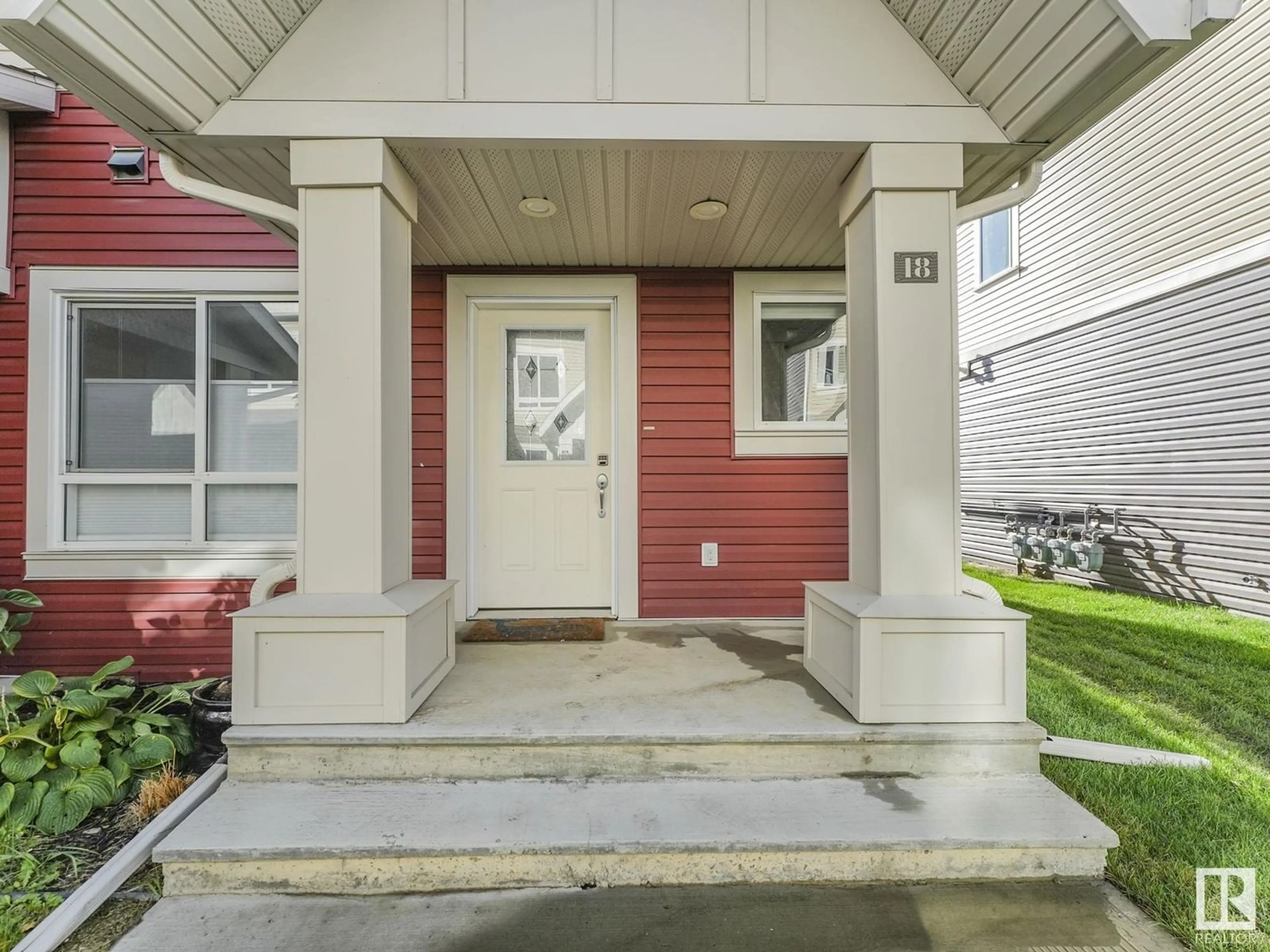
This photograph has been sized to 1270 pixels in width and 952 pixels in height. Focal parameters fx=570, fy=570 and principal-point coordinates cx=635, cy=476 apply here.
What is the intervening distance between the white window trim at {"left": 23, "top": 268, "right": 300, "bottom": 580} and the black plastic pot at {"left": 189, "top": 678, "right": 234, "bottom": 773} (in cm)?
106

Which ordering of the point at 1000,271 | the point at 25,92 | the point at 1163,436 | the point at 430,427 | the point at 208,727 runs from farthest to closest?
the point at 1000,271 → the point at 1163,436 → the point at 430,427 → the point at 25,92 → the point at 208,727

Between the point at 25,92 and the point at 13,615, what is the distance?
2.82 meters

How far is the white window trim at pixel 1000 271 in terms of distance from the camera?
250 inches

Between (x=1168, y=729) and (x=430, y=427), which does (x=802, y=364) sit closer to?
(x=430, y=427)

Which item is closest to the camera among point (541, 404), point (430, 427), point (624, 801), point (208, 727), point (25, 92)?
point (624, 801)

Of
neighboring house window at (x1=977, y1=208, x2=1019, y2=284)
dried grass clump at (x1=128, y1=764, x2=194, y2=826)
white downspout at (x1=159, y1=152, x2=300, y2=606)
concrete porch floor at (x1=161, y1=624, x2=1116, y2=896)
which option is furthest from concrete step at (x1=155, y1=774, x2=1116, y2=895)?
neighboring house window at (x1=977, y1=208, x2=1019, y2=284)

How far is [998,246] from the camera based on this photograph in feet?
22.0

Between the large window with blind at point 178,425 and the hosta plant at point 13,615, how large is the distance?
36 centimetres

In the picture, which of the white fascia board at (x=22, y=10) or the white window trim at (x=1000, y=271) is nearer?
the white fascia board at (x=22, y=10)

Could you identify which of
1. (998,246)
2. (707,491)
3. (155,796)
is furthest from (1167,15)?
(998,246)

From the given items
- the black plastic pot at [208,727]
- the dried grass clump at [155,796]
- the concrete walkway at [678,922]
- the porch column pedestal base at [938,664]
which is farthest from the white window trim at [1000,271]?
the dried grass clump at [155,796]

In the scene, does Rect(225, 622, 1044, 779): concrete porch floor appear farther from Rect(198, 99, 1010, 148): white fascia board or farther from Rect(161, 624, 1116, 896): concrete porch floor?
Rect(198, 99, 1010, 148): white fascia board

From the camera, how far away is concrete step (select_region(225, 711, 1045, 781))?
1867 millimetres

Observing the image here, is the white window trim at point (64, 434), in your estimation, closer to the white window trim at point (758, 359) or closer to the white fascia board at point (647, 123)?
the white fascia board at point (647, 123)
